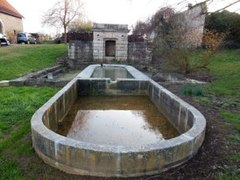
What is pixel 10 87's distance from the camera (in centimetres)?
771

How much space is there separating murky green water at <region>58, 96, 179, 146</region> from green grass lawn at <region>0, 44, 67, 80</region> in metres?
4.55

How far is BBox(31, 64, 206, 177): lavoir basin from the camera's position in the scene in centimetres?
287

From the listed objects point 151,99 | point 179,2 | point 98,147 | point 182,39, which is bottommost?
point 151,99

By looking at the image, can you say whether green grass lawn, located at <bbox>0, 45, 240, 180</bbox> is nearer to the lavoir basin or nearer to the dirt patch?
the dirt patch

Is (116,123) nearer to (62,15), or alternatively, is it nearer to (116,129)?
(116,129)

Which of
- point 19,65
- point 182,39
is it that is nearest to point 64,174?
point 182,39

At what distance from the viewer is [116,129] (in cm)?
509

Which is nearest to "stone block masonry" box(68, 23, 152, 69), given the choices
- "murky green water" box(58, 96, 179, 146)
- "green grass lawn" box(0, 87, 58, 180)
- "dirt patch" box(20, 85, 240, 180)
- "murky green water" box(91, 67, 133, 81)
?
"murky green water" box(91, 67, 133, 81)

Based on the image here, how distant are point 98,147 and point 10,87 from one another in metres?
5.92

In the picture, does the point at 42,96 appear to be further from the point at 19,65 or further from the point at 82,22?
the point at 82,22

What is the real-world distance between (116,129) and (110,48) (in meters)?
13.0

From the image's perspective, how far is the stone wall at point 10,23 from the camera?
2759 centimetres

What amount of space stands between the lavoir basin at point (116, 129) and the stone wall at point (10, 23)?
2399 centimetres

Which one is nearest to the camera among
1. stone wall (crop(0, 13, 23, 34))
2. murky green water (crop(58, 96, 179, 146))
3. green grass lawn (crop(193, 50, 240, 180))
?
green grass lawn (crop(193, 50, 240, 180))
